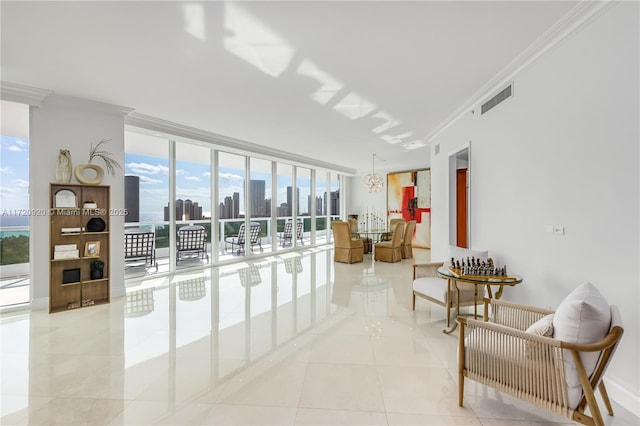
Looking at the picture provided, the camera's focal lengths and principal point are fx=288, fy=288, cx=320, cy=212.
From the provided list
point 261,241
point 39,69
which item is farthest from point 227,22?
A: point 261,241

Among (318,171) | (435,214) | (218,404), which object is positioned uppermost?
(318,171)

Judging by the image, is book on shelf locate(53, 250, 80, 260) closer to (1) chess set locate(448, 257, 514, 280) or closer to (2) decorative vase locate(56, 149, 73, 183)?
(2) decorative vase locate(56, 149, 73, 183)

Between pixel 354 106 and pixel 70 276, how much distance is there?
4.80 meters

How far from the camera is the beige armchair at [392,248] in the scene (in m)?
7.38

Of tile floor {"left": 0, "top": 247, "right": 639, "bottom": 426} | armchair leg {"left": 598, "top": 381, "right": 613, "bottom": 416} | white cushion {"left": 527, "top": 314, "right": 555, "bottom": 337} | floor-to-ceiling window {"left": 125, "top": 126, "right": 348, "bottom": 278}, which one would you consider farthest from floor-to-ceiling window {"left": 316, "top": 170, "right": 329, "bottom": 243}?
armchair leg {"left": 598, "top": 381, "right": 613, "bottom": 416}

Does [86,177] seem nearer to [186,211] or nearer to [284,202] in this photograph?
[186,211]

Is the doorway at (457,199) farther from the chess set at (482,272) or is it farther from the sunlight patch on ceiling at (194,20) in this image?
the sunlight patch on ceiling at (194,20)

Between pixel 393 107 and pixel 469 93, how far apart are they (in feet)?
3.45

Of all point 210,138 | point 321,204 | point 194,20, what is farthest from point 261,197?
point 194,20

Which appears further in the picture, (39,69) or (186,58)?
(39,69)

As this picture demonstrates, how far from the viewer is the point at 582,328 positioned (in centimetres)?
163

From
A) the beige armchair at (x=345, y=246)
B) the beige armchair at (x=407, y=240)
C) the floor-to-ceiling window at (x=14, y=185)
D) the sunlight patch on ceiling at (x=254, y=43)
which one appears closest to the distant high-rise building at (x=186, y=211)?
the floor-to-ceiling window at (x=14, y=185)

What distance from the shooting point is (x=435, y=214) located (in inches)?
242

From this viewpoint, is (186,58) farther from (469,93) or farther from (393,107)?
(469,93)
